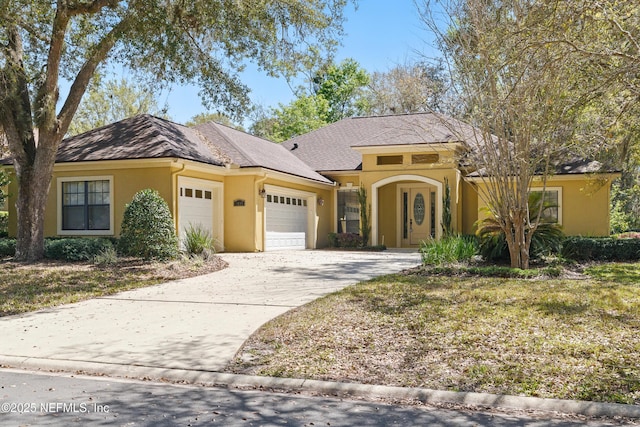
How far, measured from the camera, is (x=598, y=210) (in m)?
19.9

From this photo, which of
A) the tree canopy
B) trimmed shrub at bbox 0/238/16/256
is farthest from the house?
the tree canopy

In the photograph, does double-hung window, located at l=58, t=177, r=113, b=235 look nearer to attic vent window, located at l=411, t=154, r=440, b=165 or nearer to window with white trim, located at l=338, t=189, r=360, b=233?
window with white trim, located at l=338, t=189, r=360, b=233

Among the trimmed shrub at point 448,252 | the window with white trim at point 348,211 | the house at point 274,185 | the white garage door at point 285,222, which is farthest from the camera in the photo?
the window with white trim at point 348,211

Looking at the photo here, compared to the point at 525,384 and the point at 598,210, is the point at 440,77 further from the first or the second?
the point at 525,384

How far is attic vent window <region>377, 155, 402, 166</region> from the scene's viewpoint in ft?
73.6

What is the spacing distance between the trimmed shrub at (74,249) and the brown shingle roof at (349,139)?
11.1 m

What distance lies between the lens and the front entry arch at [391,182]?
2177 centimetres

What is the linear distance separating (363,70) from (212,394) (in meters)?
42.7

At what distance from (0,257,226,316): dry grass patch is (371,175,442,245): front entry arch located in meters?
8.76

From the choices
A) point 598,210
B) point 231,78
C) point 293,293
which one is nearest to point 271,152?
point 231,78

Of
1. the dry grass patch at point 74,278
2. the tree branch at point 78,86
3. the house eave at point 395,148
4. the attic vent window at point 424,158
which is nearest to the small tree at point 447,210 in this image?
the attic vent window at point 424,158

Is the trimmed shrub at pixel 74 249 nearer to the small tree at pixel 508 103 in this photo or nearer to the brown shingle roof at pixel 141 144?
the brown shingle roof at pixel 141 144

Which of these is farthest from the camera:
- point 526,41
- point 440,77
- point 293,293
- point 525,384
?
point 440,77

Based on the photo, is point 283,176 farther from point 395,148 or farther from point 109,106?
point 109,106
